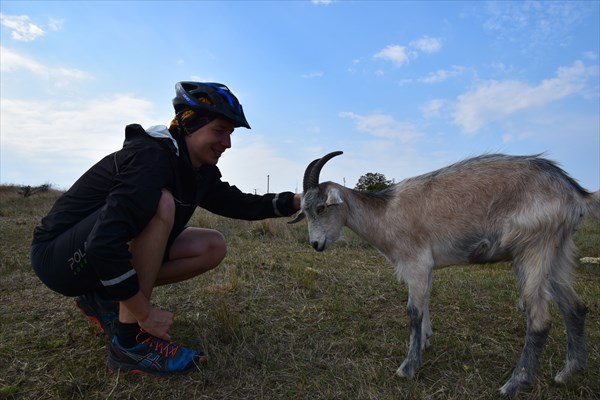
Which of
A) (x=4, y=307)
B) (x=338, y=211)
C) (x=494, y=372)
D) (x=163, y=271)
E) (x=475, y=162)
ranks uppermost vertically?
(x=475, y=162)

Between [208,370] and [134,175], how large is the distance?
1.43 metres

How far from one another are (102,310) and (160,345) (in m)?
0.65

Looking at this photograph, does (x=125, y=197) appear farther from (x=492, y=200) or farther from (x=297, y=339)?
(x=492, y=200)

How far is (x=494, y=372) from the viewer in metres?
3.20

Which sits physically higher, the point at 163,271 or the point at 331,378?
the point at 163,271

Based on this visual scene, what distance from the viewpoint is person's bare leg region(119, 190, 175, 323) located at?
9.30 feet

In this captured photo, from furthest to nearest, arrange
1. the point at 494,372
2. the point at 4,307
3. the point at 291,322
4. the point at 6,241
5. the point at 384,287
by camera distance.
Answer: the point at 6,241, the point at 384,287, the point at 4,307, the point at 291,322, the point at 494,372

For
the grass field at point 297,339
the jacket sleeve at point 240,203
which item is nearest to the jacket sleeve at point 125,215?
the grass field at point 297,339

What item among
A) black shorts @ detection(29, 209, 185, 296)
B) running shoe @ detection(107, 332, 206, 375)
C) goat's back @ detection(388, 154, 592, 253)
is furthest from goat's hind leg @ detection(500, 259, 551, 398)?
black shorts @ detection(29, 209, 185, 296)

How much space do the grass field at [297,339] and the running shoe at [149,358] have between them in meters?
0.06

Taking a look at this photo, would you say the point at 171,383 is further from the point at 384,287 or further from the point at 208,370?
the point at 384,287

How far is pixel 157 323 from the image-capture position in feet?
9.01

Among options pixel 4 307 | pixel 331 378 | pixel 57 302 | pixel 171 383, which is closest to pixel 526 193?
pixel 331 378

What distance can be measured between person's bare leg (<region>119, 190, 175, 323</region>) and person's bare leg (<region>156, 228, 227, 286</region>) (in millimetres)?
671
